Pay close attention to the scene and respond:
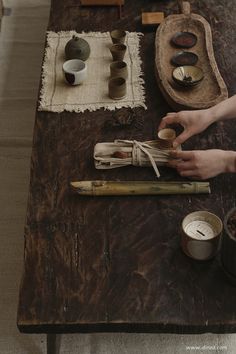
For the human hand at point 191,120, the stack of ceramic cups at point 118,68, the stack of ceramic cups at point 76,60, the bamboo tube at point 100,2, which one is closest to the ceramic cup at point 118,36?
the stack of ceramic cups at point 118,68

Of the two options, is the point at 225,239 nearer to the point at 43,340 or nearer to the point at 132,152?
the point at 132,152

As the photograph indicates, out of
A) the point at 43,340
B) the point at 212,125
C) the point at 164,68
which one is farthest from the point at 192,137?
the point at 43,340

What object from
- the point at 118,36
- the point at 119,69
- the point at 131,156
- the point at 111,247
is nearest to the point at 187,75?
the point at 119,69

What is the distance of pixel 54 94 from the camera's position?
2.08 metres

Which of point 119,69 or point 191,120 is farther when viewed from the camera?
point 119,69

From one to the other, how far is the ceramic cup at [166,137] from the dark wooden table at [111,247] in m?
0.06

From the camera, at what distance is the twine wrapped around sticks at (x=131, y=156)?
1.76 meters

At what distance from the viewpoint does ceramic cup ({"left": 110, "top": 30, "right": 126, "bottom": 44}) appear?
2270mm

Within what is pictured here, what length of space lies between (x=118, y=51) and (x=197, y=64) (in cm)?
34

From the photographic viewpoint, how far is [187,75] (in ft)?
6.97

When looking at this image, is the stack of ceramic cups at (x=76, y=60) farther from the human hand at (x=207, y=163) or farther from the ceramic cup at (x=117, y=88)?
the human hand at (x=207, y=163)

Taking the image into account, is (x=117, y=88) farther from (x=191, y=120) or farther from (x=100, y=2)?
(x=100, y=2)

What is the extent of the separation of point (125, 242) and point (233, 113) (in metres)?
0.66

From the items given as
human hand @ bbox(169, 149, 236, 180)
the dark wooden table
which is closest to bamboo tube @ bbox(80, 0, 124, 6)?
the dark wooden table
